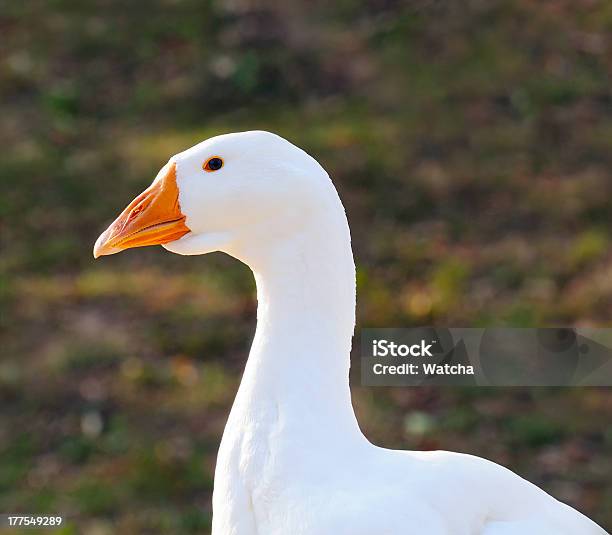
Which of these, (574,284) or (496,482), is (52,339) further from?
(496,482)

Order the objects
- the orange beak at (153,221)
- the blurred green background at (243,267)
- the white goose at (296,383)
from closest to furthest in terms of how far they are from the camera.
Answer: the white goose at (296,383) → the orange beak at (153,221) → the blurred green background at (243,267)

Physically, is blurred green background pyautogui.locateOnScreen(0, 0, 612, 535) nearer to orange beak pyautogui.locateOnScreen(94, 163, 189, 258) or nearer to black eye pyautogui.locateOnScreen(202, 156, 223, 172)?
orange beak pyautogui.locateOnScreen(94, 163, 189, 258)

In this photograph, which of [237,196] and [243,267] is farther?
[243,267]

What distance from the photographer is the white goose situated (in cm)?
265

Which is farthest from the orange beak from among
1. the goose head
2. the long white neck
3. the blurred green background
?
the blurred green background

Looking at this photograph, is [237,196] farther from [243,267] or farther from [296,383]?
[243,267]

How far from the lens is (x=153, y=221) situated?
280 centimetres

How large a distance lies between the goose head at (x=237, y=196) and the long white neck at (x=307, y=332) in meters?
0.04

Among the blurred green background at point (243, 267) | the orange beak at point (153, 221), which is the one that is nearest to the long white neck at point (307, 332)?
the orange beak at point (153, 221)

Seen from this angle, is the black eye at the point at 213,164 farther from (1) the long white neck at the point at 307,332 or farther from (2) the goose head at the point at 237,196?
(1) the long white neck at the point at 307,332

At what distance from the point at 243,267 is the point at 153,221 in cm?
325

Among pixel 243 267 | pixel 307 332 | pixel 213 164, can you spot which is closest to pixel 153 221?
pixel 213 164

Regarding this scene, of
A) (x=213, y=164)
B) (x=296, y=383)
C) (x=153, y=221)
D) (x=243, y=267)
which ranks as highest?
(x=213, y=164)

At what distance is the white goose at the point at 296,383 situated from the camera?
2652 millimetres
